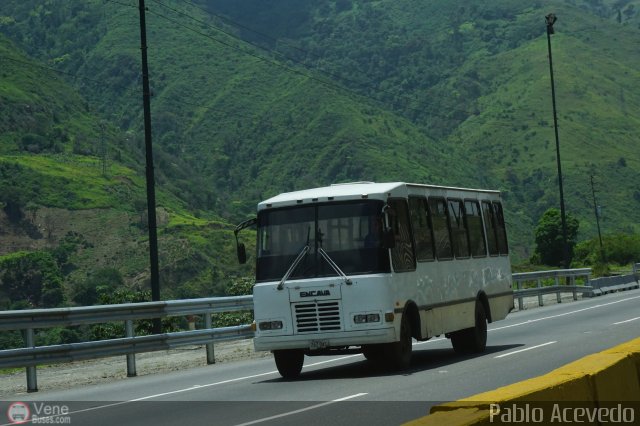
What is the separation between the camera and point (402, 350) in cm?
1717

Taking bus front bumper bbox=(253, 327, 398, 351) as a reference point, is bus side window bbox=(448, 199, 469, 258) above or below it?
above

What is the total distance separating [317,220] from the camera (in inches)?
682

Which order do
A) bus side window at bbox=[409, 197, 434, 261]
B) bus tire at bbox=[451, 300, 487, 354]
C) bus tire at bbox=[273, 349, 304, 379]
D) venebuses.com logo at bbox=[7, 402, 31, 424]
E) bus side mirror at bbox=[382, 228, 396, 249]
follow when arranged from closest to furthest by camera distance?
venebuses.com logo at bbox=[7, 402, 31, 424] < bus side mirror at bbox=[382, 228, 396, 249] < bus tire at bbox=[273, 349, 304, 379] < bus side window at bbox=[409, 197, 434, 261] < bus tire at bbox=[451, 300, 487, 354]

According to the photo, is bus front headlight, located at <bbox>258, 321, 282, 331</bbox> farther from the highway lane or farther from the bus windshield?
the highway lane

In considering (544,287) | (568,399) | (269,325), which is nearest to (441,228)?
(269,325)

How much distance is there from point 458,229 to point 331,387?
5630 mm

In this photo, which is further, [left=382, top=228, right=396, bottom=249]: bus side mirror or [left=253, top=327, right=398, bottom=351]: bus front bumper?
[left=382, top=228, right=396, bottom=249]: bus side mirror

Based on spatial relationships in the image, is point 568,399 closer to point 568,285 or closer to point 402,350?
point 402,350

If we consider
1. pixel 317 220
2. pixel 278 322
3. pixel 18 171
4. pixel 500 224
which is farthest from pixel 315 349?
pixel 18 171

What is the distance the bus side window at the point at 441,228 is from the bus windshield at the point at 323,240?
2195 millimetres

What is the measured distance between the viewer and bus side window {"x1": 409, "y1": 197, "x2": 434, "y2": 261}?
60.1 ft

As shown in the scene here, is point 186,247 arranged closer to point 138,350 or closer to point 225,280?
point 225,280

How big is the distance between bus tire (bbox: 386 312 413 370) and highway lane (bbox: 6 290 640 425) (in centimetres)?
19

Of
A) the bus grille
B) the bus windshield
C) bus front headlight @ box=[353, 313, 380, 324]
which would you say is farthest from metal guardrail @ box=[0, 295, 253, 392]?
bus front headlight @ box=[353, 313, 380, 324]
